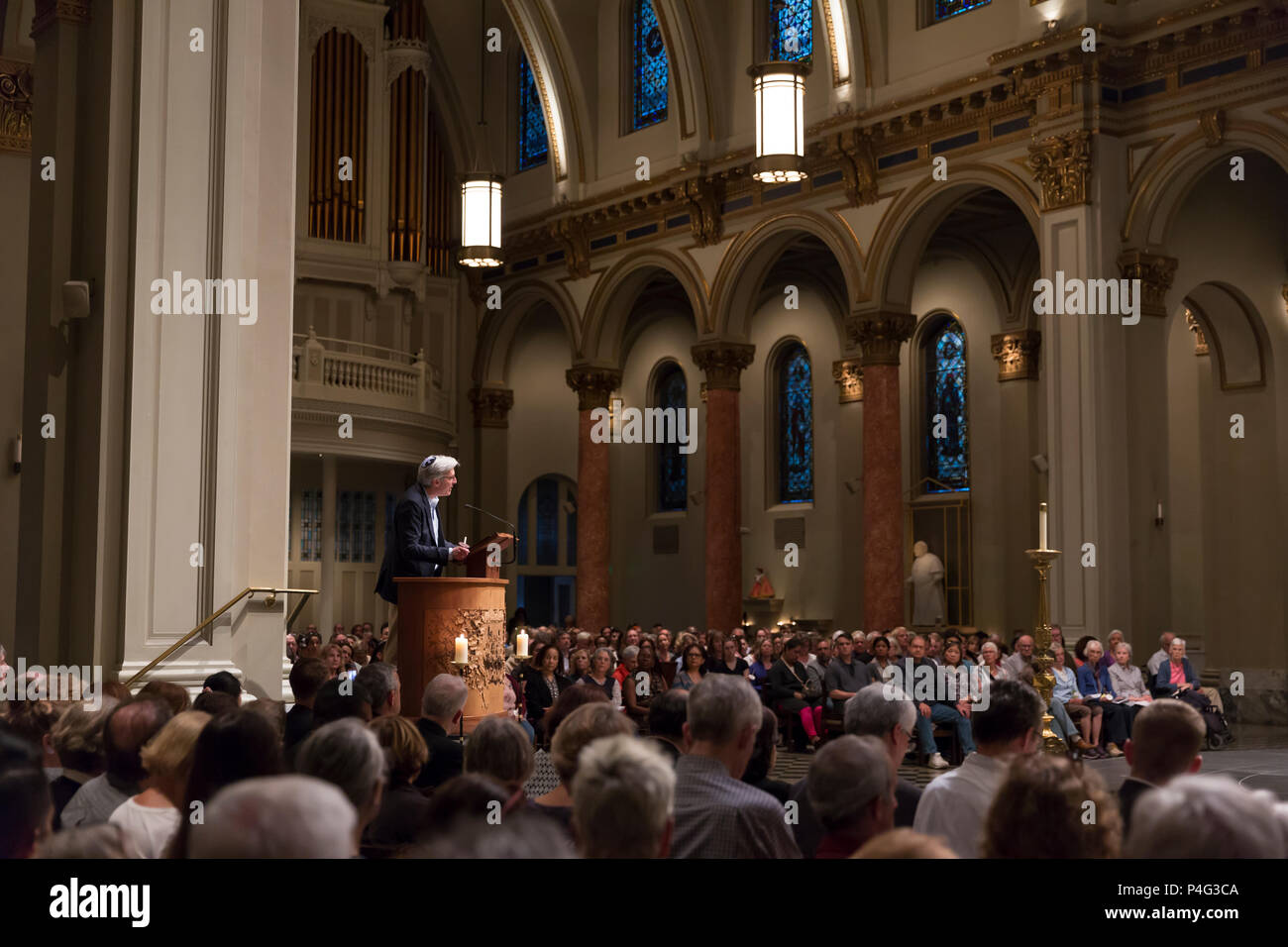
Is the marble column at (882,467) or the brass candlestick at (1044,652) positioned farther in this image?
the marble column at (882,467)

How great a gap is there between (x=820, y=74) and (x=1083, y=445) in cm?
639

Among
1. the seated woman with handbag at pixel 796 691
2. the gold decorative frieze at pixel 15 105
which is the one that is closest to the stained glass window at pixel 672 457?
the seated woman with handbag at pixel 796 691

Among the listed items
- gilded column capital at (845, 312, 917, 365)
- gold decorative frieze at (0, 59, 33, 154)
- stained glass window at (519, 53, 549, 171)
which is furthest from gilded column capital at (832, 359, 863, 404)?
gold decorative frieze at (0, 59, 33, 154)

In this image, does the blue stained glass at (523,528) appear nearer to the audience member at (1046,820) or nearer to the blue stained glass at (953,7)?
the blue stained glass at (953,7)

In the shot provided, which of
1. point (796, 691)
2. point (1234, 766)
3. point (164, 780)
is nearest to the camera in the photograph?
point (164, 780)

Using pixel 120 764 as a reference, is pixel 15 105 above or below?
above

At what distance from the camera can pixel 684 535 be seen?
22.7 metres

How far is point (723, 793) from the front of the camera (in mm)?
3350

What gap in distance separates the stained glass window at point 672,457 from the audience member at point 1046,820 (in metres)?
20.3

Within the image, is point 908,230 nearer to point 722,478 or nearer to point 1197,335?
point 1197,335

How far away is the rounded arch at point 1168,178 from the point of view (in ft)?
44.5

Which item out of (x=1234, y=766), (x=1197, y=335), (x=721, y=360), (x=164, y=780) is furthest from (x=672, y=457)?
(x=164, y=780)

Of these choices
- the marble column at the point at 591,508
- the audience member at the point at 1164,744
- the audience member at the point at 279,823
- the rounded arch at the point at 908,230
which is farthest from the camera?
the marble column at the point at 591,508

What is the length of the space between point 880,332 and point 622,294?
5.05m
